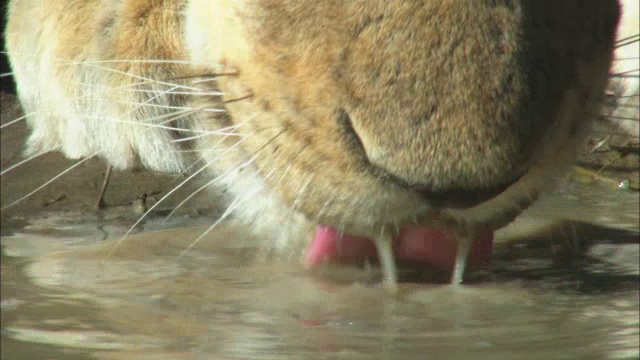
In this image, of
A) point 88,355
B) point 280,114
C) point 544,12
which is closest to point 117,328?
point 88,355

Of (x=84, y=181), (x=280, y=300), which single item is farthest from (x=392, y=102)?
(x=84, y=181)

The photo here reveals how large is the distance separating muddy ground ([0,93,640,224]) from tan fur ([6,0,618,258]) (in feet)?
1.21

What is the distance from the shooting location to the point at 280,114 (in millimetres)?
1957

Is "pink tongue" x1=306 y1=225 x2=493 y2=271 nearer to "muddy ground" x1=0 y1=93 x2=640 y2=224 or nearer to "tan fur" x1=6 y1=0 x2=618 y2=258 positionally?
"tan fur" x1=6 y1=0 x2=618 y2=258

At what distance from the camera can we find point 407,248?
2387 mm

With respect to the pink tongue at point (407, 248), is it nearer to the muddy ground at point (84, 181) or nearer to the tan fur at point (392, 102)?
the tan fur at point (392, 102)

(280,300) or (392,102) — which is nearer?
(392,102)

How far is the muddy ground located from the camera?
266 cm

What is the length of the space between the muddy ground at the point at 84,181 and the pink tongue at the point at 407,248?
317 mm

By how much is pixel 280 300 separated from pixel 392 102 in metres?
0.62

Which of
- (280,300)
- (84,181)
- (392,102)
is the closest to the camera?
(392,102)

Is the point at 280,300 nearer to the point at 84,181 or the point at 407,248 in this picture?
the point at 407,248

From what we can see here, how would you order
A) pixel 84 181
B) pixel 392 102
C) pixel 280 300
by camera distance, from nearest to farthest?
pixel 392 102, pixel 280 300, pixel 84 181

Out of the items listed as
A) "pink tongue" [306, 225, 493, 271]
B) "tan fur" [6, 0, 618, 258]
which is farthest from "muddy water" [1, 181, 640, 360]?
"tan fur" [6, 0, 618, 258]
